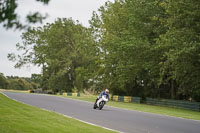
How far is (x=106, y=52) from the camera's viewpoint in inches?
2064

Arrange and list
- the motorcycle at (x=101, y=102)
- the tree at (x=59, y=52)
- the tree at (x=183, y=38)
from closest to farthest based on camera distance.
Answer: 1. the motorcycle at (x=101, y=102)
2. the tree at (x=183, y=38)
3. the tree at (x=59, y=52)

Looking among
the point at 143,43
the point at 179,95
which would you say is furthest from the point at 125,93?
the point at 143,43

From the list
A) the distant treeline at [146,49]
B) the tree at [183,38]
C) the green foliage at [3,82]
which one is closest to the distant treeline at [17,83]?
the green foliage at [3,82]

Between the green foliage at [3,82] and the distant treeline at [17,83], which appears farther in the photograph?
the distant treeline at [17,83]

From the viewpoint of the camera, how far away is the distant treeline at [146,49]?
32656 mm

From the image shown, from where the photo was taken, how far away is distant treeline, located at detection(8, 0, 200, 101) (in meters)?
32.7

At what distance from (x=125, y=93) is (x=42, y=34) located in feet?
125

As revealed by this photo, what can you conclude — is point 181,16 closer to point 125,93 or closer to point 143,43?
point 143,43

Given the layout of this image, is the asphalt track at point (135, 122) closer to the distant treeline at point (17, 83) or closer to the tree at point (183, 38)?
the tree at point (183, 38)

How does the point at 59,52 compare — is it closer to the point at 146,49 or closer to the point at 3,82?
the point at 3,82

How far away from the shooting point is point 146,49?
4012 centimetres

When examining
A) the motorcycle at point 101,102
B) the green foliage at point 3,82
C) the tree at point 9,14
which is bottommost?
the motorcycle at point 101,102

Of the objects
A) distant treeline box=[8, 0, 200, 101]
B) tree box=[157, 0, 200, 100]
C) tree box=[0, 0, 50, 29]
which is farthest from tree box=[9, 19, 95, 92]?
tree box=[0, 0, 50, 29]

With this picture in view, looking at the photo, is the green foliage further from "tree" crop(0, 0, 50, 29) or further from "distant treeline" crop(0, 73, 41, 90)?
"tree" crop(0, 0, 50, 29)
